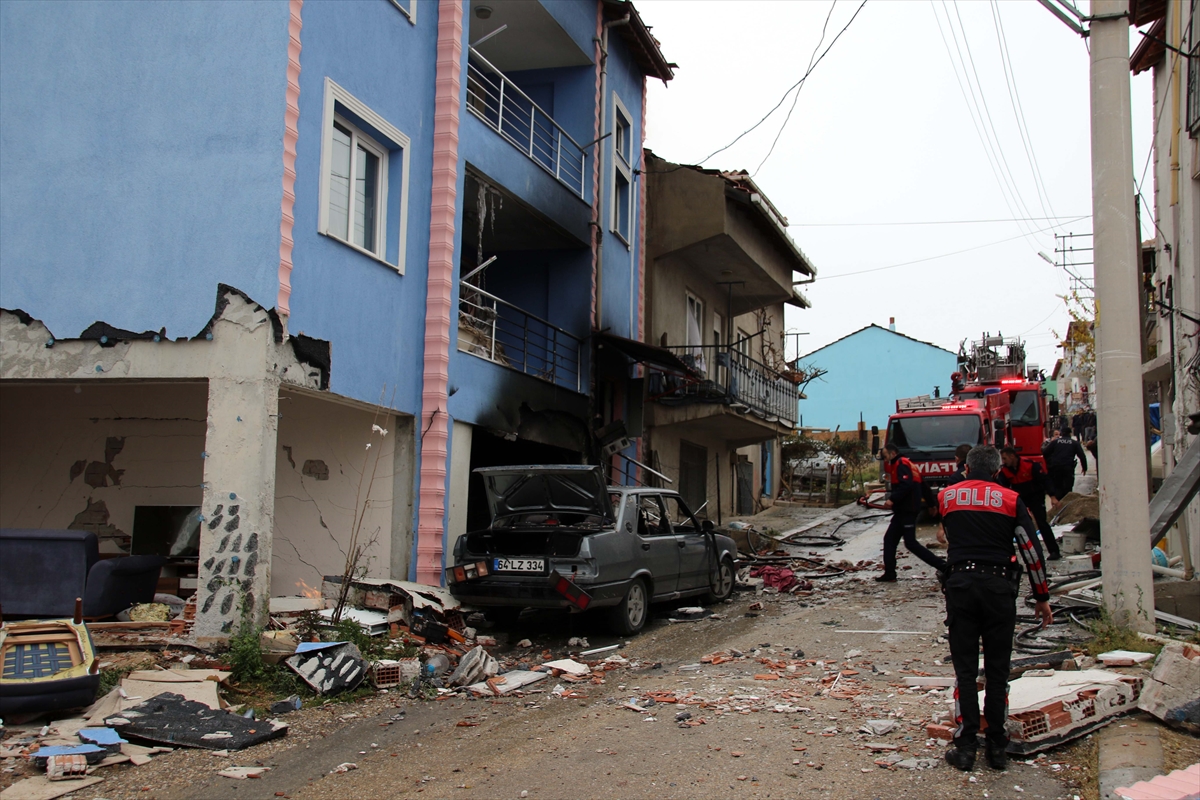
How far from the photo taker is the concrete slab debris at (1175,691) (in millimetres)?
5664

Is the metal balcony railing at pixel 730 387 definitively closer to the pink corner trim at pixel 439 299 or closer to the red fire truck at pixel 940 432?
the red fire truck at pixel 940 432

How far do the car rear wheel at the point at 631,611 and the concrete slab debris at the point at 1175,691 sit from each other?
4.93 metres

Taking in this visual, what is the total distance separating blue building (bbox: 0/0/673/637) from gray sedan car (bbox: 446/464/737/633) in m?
1.35

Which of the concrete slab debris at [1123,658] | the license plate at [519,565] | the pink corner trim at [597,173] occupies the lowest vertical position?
the concrete slab debris at [1123,658]

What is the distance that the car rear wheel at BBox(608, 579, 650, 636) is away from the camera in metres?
9.72

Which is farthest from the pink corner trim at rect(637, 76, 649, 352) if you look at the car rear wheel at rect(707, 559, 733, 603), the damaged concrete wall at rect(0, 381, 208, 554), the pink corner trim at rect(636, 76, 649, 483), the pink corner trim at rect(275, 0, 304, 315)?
the pink corner trim at rect(275, 0, 304, 315)

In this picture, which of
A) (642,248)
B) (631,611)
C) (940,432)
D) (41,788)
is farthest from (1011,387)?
(41,788)

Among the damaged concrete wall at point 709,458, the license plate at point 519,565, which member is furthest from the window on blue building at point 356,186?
the damaged concrete wall at point 709,458

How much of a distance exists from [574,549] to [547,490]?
4.09 feet

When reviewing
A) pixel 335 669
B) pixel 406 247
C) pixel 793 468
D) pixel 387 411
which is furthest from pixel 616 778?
pixel 793 468

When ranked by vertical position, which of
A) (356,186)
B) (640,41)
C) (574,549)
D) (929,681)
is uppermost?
(640,41)

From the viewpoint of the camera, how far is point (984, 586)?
5.45 m

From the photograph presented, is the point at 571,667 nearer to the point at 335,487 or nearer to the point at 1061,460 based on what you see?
the point at 335,487

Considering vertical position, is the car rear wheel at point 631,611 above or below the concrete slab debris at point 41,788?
above
